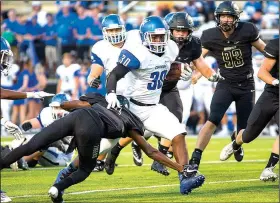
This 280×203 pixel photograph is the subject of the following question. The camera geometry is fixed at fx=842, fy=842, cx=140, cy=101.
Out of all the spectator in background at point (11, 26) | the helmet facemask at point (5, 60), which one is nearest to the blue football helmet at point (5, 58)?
the helmet facemask at point (5, 60)

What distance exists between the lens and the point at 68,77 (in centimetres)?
1667

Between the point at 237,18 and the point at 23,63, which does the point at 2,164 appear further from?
the point at 23,63

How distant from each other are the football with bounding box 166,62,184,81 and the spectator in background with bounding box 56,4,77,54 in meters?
10.1

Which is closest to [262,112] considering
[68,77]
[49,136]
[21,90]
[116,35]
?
[116,35]

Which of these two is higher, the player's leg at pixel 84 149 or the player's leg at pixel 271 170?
the player's leg at pixel 84 149

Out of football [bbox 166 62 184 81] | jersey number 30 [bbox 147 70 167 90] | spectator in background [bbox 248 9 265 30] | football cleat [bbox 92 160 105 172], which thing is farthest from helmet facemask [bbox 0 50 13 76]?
spectator in background [bbox 248 9 265 30]

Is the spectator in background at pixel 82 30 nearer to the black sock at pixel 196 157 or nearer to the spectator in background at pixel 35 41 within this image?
the spectator in background at pixel 35 41

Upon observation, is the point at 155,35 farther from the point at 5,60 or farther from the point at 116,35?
the point at 116,35

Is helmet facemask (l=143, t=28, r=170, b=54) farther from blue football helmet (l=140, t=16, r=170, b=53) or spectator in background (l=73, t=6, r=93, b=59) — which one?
spectator in background (l=73, t=6, r=93, b=59)

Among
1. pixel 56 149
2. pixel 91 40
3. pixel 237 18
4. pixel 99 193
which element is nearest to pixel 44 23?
pixel 91 40

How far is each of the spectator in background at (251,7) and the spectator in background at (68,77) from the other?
427cm

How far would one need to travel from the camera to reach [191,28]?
866cm

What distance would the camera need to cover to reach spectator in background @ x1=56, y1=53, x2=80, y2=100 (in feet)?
54.6

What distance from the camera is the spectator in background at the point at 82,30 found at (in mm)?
17922
